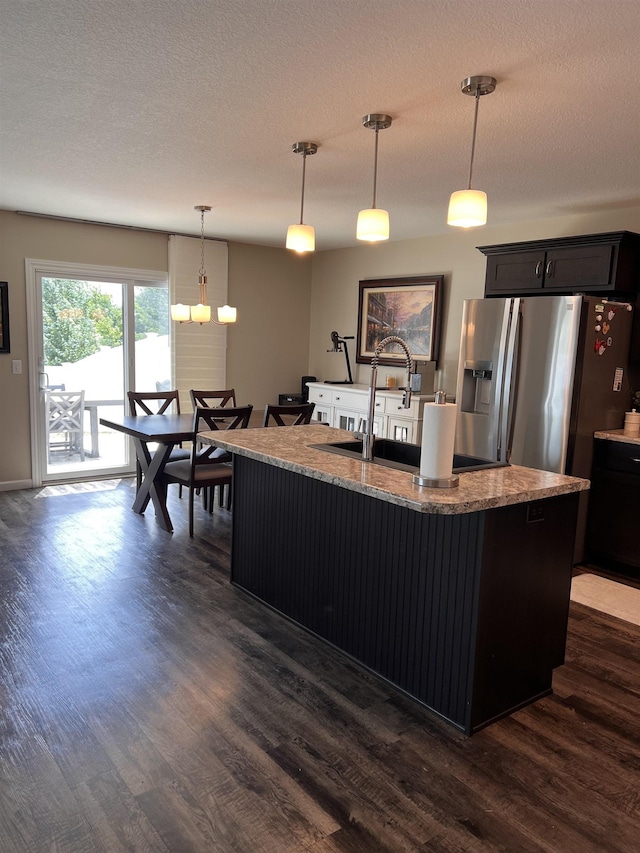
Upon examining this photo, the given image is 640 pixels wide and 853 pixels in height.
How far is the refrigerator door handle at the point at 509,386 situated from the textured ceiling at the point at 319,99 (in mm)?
822

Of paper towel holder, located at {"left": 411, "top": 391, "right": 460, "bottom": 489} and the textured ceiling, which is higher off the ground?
the textured ceiling

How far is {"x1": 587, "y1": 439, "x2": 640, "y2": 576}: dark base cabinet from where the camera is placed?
3.77 meters

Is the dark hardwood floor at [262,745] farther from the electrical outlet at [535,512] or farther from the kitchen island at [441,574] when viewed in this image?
the electrical outlet at [535,512]

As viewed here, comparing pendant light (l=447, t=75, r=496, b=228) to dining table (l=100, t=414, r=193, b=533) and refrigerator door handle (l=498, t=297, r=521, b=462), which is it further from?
dining table (l=100, t=414, r=193, b=533)

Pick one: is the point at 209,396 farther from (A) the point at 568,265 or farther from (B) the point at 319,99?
(B) the point at 319,99

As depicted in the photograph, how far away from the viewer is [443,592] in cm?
225

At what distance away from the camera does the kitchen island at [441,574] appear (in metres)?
2.14

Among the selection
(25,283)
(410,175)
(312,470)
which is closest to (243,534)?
(312,470)

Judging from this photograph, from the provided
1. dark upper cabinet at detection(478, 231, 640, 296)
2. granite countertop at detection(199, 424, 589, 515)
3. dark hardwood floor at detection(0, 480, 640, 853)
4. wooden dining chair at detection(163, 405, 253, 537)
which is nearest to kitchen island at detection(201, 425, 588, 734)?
granite countertop at detection(199, 424, 589, 515)

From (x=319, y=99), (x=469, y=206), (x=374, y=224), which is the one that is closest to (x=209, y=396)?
(x=374, y=224)

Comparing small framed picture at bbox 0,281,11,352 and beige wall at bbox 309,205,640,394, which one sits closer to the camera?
beige wall at bbox 309,205,640,394

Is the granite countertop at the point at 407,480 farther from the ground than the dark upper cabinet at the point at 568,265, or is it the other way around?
the dark upper cabinet at the point at 568,265

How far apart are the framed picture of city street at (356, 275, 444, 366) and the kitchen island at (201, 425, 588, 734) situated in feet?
9.80

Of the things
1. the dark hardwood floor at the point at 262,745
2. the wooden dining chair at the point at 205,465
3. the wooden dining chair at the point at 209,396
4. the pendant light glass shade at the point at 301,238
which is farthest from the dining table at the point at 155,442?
the pendant light glass shade at the point at 301,238
